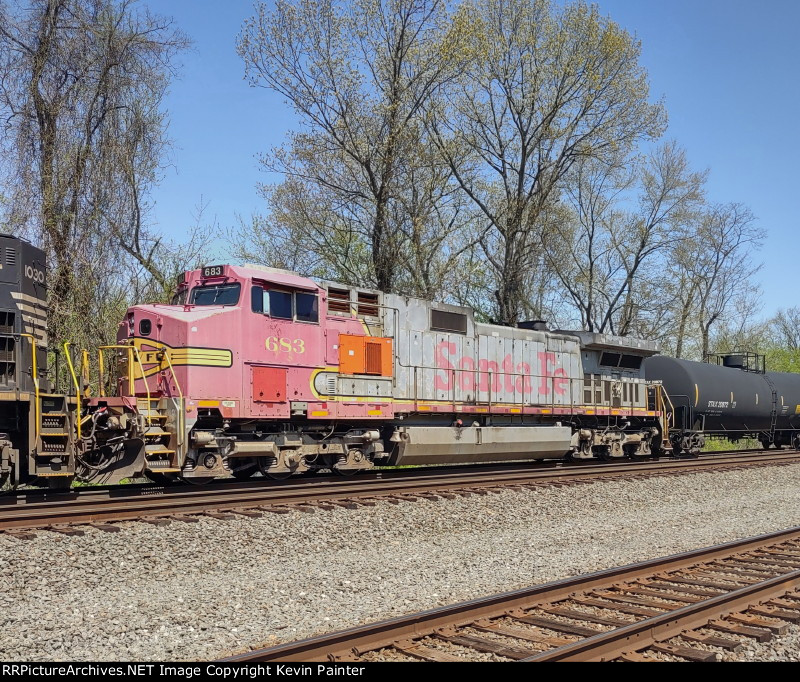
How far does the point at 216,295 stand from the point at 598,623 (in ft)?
29.8

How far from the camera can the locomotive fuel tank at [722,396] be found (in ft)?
77.7

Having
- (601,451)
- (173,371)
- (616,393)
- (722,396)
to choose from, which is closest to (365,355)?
(173,371)

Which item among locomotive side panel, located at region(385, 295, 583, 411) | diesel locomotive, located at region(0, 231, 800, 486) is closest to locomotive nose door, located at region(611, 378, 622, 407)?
diesel locomotive, located at region(0, 231, 800, 486)

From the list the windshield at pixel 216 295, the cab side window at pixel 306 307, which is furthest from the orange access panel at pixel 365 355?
the windshield at pixel 216 295

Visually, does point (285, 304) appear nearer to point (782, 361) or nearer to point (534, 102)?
point (534, 102)

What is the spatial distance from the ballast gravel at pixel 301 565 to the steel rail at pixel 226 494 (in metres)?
0.66

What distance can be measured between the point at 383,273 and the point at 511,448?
875cm

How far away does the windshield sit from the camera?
13156 mm

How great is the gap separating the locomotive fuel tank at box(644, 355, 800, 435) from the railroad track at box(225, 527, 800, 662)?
1635 centimetres

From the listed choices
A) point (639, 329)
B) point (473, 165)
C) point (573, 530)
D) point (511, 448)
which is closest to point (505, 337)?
point (511, 448)

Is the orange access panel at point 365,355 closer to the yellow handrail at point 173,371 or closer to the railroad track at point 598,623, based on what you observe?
the yellow handrail at point 173,371

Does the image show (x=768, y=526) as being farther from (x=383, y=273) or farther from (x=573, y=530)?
(x=383, y=273)

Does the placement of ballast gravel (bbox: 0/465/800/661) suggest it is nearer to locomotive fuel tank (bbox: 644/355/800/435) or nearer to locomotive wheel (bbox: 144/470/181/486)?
locomotive wheel (bbox: 144/470/181/486)

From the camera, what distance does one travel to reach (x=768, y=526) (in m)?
11.5
